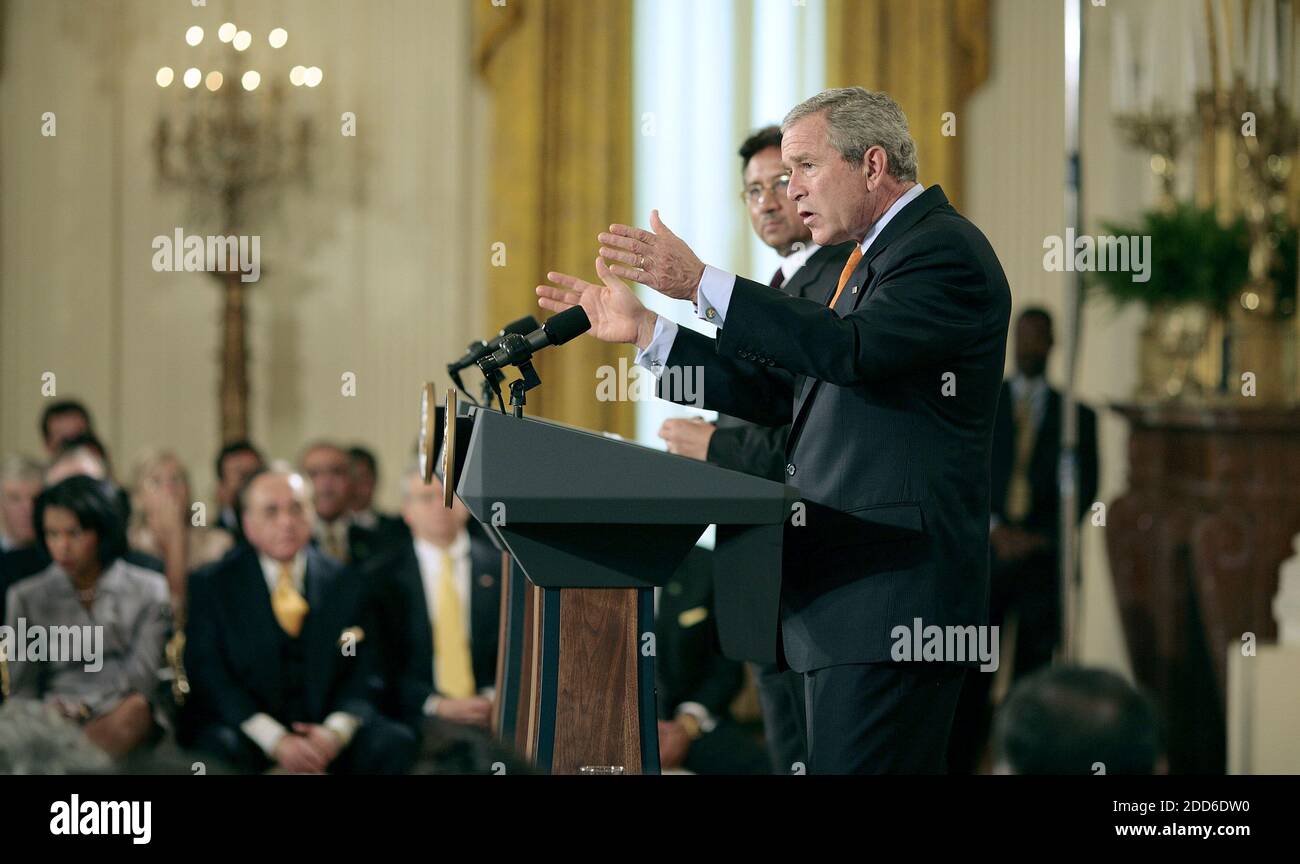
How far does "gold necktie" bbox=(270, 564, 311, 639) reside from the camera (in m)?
3.88

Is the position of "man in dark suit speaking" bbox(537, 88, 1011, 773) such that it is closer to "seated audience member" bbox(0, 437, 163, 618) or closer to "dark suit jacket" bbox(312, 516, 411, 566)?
"seated audience member" bbox(0, 437, 163, 618)

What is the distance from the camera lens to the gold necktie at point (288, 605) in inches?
153

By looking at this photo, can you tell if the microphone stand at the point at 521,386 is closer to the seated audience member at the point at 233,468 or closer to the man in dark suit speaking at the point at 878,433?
the man in dark suit speaking at the point at 878,433

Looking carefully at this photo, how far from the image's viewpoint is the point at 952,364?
6.52ft

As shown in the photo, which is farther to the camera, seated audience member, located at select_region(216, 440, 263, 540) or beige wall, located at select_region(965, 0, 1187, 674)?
beige wall, located at select_region(965, 0, 1187, 674)

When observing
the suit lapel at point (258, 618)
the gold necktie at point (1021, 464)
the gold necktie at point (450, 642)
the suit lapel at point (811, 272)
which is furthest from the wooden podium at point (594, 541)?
the gold necktie at point (1021, 464)

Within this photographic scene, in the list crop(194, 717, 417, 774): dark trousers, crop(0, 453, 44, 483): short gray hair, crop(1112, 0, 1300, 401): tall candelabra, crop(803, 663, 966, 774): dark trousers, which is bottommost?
crop(194, 717, 417, 774): dark trousers

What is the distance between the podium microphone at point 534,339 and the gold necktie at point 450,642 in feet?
7.41

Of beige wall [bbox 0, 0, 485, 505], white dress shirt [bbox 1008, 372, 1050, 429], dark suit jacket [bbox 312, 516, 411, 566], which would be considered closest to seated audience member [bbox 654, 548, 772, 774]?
dark suit jacket [bbox 312, 516, 411, 566]

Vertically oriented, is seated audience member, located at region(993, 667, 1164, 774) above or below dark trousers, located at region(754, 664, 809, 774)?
above

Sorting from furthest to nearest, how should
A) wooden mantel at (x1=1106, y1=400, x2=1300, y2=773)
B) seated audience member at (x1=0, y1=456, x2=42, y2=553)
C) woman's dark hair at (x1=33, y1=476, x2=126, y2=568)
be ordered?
seated audience member at (x1=0, y1=456, x2=42, y2=553)
wooden mantel at (x1=1106, y1=400, x2=1300, y2=773)
woman's dark hair at (x1=33, y1=476, x2=126, y2=568)

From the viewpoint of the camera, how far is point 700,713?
4156mm

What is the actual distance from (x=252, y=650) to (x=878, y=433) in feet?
7.99

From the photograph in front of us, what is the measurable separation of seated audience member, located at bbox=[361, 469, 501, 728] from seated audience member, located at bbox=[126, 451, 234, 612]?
1.40 m
